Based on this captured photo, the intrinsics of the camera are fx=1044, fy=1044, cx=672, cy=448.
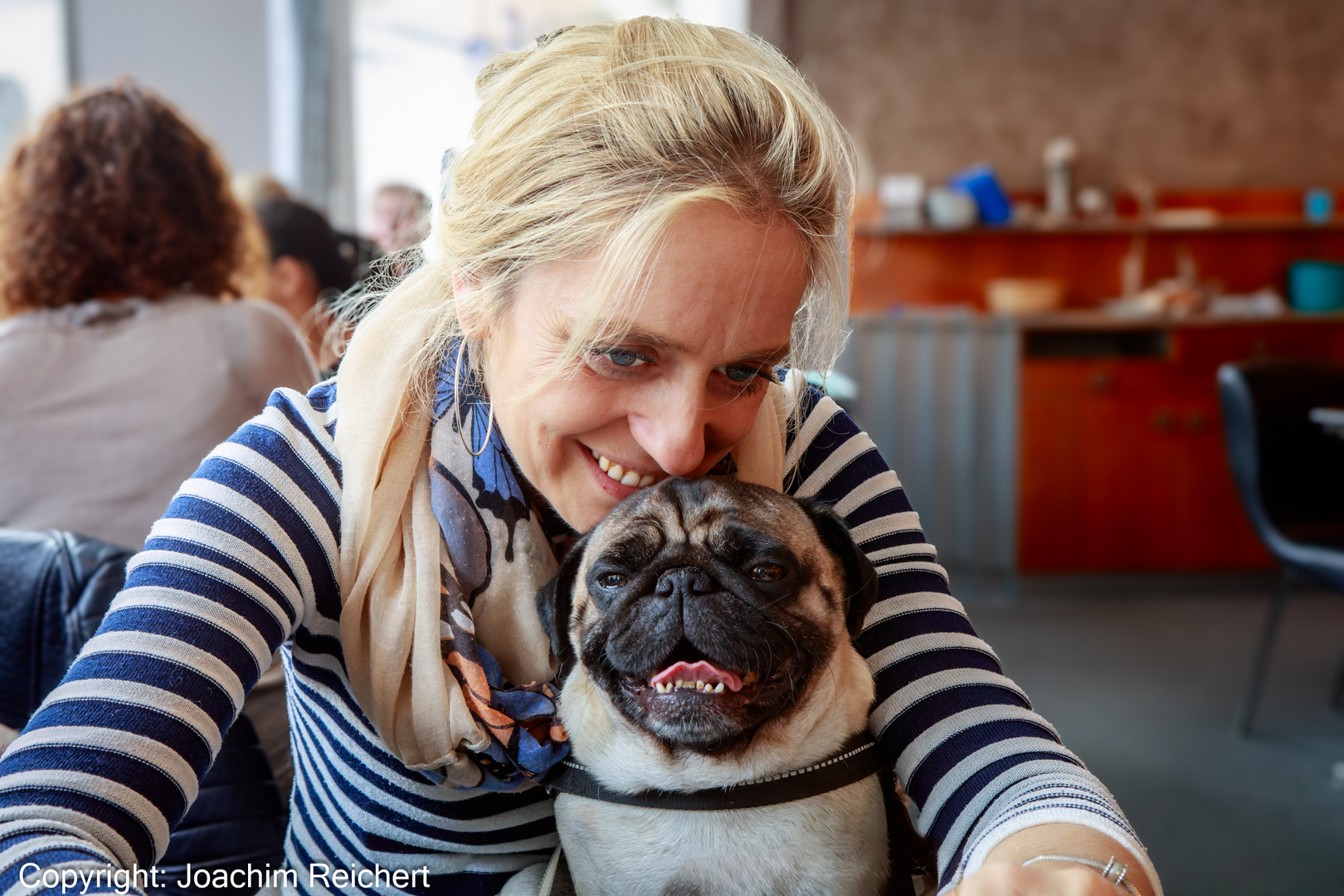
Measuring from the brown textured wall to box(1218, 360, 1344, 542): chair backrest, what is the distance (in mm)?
2973

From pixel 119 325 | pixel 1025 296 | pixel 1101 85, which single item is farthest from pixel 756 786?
pixel 1101 85

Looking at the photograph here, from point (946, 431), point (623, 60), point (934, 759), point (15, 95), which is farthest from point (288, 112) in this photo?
point (934, 759)

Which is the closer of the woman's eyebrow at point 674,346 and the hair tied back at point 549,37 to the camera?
the woman's eyebrow at point 674,346

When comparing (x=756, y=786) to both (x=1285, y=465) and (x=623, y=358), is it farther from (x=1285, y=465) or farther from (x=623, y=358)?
(x=1285, y=465)

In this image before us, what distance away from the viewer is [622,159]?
962 millimetres

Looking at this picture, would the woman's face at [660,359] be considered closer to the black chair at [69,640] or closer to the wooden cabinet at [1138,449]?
the black chair at [69,640]

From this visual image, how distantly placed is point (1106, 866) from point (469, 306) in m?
0.76

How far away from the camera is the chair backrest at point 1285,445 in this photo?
342 centimetres

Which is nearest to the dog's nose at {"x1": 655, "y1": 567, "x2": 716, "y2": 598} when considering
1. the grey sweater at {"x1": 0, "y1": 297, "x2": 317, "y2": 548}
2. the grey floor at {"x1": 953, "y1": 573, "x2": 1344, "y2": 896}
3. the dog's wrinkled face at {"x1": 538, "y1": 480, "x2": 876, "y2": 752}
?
the dog's wrinkled face at {"x1": 538, "y1": 480, "x2": 876, "y2": 752}

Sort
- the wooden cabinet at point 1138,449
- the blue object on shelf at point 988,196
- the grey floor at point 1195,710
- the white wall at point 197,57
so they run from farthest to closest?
the blue object on shelf at point 988,196 → the wooden cabinet at point 1138,449 → the white wall at point 197,57 → the grey floor at point 1195,710

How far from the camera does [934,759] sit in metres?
1.00

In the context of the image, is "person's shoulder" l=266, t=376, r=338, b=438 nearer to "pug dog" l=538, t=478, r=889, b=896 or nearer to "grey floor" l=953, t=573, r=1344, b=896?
"pug dog" l=538, t=478, r=889, b=896

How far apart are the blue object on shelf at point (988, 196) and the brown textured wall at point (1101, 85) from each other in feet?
1.36

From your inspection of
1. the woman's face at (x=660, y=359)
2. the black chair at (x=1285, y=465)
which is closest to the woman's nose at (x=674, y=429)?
the woman's face at (x=660, y=359)
